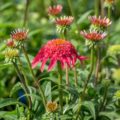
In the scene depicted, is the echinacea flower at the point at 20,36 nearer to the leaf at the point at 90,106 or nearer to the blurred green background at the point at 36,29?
the blurred green background at the point at 36,29

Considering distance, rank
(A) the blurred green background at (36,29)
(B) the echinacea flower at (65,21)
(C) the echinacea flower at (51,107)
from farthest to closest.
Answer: (A) the blurred green background at (36,29) < (B) the echinacea flower at (65,21) < (C) the echinacea flower at (51,107)

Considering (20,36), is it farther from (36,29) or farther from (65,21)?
(36,29)

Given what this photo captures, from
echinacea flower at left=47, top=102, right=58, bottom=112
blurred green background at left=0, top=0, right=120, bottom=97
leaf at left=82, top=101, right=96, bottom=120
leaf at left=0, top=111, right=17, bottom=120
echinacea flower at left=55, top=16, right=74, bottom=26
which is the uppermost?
echinacea flower at left=55, top=16, right=74, bottom=26

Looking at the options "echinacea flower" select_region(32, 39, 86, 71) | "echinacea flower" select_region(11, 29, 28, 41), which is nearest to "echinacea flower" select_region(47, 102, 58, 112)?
"echinacea flower" select_region(32, 39, 86, 71)

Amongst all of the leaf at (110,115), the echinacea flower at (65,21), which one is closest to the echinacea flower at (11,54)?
the echinacea flower at (65,21)

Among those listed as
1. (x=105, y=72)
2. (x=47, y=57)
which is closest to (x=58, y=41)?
(x=47, y=57)

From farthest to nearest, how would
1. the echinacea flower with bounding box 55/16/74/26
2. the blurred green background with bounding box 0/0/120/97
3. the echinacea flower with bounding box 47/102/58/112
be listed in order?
the blurred green background with bounding box 0/0/120/97, the echinacea flower with bounding box 55/16/74/26, the echinacea flower with bounding box 47/102/58/112

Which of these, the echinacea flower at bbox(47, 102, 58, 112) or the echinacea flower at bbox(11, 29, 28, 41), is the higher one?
the echinacea flower at bbox(11, 29, 28, 41)

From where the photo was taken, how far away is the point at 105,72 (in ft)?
7.63

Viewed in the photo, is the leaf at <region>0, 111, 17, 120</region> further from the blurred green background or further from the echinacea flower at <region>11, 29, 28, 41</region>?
the echinacea flower at <region>11, 29, 28, 41</region>

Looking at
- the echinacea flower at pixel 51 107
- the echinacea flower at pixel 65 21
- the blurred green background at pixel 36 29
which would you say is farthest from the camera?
the blurred green background at pixel 36 29

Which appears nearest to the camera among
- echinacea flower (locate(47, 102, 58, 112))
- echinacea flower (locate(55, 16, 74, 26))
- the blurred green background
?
echinacea flower (locate(47, 102, 58, 112))

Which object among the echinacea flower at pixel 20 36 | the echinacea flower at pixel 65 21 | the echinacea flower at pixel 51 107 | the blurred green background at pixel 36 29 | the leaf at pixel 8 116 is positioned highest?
the echinacea flower at pixel 65 21

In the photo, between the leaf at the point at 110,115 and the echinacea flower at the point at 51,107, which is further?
the leaf at the point at 110,115
